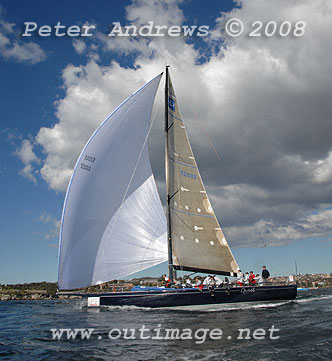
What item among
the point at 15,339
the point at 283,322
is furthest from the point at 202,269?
the point at 15,339

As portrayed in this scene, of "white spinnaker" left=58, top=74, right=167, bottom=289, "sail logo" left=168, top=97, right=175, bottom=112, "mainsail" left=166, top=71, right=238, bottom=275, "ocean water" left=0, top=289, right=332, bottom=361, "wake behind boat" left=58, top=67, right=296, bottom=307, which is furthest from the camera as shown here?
"sail logo" left=168, top=97, right=175, bottom=112

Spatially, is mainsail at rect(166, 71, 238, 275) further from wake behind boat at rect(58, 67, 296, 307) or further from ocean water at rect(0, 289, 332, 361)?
ocean water at rect(0, 289, 332, 361)

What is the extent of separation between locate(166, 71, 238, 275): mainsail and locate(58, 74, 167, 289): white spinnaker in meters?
1.40

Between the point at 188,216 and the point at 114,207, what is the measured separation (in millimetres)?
6006

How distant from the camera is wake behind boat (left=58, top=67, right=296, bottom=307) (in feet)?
67.3

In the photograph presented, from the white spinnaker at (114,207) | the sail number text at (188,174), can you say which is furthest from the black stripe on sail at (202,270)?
the sail number text at (188,174)

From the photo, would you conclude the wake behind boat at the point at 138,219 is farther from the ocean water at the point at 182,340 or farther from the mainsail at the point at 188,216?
the ocean water at the point at 182,340

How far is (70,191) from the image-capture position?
810 inches

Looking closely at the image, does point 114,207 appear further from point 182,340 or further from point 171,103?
point 182,340

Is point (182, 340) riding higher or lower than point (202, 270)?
lower

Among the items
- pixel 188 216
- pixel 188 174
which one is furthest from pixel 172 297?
pixel 188 174

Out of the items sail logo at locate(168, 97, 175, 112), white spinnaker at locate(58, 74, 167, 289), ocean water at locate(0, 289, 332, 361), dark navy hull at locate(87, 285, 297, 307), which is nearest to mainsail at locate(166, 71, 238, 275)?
sail logo at locate(168, 97, 175, 112)

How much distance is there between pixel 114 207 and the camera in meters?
22.0

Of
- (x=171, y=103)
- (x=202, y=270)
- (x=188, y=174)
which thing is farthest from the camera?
(x=171, y=103)
